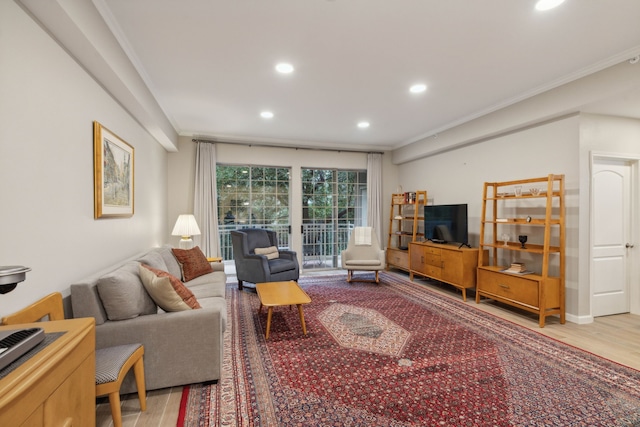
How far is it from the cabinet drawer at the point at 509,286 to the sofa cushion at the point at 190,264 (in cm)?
Answer: 359

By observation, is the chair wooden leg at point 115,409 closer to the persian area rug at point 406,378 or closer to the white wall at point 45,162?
the persian area rug at point 406,378

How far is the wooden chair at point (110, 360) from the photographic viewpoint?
1.54m

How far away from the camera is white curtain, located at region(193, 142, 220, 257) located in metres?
5.31

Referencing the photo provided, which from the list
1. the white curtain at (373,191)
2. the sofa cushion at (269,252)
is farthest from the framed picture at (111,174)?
the white curtain at (373,191)

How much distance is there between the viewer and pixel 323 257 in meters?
6.40

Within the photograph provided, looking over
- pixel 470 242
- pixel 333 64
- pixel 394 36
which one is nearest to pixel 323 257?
pixel 470 242

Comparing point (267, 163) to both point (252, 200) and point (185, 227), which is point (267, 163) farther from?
point (185, 227)

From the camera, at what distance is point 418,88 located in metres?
3.44

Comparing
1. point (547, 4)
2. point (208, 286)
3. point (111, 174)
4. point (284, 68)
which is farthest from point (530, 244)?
point (111, 174)

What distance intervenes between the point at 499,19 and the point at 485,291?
3.09 meters

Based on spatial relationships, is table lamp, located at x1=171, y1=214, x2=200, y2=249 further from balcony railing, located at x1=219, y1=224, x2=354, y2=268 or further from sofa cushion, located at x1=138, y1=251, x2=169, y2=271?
balcony railing, located at x1=219, y1=224, x2=354, y2=268

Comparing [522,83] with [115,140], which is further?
[522,83]

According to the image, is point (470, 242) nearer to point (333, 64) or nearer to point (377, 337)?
point (377, 337)

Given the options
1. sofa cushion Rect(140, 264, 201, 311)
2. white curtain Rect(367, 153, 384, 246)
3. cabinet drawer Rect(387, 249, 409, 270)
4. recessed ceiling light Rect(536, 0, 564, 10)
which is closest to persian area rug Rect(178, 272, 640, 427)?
sofa cushion Rect(140, 264, 201, 311)
